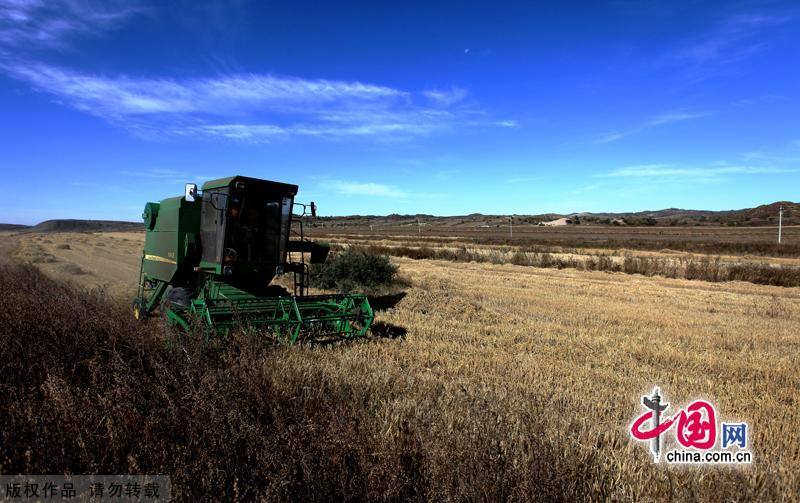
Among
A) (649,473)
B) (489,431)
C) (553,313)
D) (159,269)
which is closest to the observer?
(649,473)

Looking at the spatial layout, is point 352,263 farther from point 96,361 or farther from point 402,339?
point 96,361

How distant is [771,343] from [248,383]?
897cm

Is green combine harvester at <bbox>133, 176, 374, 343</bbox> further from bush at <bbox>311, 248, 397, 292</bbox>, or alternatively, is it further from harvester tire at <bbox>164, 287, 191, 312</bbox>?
bush at <bbox>311, 248, 397, 292</bbox>

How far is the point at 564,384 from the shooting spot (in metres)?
5.87

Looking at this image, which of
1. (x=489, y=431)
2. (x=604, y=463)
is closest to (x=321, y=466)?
(x=489, y=431)

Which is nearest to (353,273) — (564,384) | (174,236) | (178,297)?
(174,236)

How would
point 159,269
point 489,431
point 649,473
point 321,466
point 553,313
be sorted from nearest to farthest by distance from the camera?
1. point 321,466
2. point 649,473
3. point 489,431
4. point 159,269
5. point 553,313

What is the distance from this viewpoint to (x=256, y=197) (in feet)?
28.9

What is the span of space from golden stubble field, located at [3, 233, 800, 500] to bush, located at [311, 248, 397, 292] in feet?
8.06

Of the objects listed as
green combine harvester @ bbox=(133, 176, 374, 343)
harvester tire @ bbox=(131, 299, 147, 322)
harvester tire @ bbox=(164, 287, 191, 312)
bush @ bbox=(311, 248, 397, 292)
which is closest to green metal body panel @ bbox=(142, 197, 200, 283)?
green combine harvester @ bbox=(133, 176, 374, 343)

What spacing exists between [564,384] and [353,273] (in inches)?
358

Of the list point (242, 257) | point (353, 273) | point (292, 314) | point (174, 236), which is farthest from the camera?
point (353, 273)

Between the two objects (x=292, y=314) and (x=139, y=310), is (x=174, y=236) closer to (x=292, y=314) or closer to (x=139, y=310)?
(x=139, y=310)

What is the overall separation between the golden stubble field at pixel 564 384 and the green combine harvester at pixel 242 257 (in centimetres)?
105
